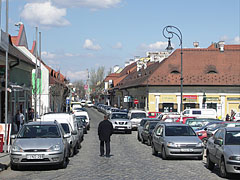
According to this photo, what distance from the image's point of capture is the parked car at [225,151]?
1223 centimetres

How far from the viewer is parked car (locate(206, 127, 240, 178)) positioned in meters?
12.2

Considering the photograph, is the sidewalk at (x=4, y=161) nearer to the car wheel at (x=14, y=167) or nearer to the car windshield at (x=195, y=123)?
the car wheel at (x=14, y=167)

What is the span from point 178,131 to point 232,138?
203 inches

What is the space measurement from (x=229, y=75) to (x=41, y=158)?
5044 centimetres

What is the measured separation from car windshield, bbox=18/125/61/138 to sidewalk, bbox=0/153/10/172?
108 centimetres

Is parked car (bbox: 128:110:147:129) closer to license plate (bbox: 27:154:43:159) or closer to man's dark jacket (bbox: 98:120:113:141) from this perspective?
man's dark jacket (bbox: 98:120:113:141)

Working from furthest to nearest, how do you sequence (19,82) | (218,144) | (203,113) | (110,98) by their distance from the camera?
(110,98), (203,113), (19,82), (218,144)

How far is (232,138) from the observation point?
13.6 m

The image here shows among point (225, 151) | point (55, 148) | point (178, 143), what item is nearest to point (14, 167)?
point (55, 148)

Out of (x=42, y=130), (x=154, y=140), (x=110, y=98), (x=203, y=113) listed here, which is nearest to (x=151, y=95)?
(x=203, y=113)

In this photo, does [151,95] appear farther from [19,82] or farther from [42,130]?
[42,130]

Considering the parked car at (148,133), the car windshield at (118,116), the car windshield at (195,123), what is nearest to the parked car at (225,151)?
the parked car at (148,133)

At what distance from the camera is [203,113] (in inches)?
1598

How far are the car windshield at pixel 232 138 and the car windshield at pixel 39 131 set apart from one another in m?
5.61
